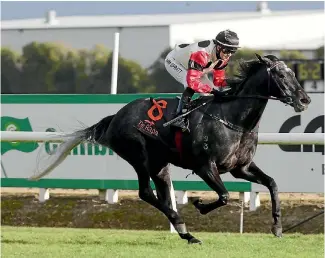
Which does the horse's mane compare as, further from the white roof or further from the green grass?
the white roof

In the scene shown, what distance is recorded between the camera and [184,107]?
8234mm

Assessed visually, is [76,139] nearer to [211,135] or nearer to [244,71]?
[211,135]

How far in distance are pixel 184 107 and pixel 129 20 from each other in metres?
39.2

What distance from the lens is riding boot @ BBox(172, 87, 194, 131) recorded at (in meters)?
8.17

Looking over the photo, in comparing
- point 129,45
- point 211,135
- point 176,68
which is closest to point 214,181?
point 211,135

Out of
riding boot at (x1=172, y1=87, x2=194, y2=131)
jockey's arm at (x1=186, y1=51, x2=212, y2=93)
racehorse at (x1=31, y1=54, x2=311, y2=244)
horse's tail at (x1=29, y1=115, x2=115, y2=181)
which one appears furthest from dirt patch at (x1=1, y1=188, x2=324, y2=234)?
jockey's arm at (x1=186, y1=51, x2=212, y2=93)

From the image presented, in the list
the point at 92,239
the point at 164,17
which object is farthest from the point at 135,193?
the point at 164,17

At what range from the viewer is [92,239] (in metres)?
8.77

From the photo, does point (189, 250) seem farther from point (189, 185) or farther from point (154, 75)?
point (154, 75)

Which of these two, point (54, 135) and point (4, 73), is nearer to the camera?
point (54, 135)

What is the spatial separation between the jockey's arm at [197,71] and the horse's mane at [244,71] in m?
0.24

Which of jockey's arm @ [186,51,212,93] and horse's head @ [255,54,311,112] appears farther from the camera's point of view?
jockey's arm @ [186,51,212,93]

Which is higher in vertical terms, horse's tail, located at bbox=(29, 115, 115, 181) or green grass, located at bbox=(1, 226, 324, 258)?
horse's tail, located at bbox=(29, 115, 115, 181)

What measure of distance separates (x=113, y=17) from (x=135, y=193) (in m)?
38.8
